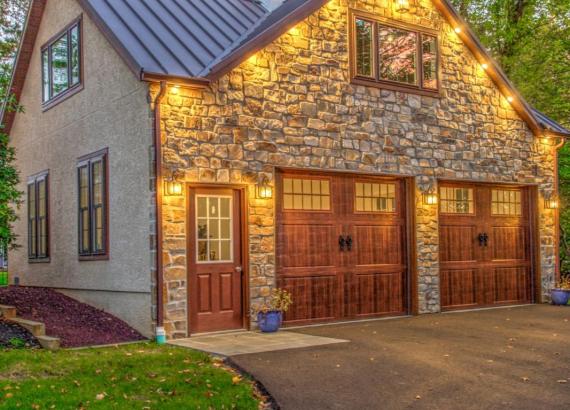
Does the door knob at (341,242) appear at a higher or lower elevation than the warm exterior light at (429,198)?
lower

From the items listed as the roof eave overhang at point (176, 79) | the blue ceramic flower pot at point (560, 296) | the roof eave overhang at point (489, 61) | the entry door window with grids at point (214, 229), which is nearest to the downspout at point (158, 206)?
the roof eave overhang at point (176, 79)

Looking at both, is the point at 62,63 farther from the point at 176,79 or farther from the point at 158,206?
the point at 158,206

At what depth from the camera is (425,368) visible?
27.0ft

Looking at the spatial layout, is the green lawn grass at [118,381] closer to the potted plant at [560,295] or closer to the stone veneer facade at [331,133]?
the stone veneer facade at [331,133]

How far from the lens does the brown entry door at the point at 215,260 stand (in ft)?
35.4

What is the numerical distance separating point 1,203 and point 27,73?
5.79 metres

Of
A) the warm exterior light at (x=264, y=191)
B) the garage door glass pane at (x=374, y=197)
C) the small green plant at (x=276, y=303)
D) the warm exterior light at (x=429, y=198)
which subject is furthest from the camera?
the warm exterior light at (x=429, y=198)

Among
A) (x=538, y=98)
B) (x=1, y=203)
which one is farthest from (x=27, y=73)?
(x=538, y=98)

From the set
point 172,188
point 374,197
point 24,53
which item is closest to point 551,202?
point 374,197

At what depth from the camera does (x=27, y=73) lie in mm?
16531

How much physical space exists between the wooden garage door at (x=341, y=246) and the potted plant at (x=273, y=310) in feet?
0.80

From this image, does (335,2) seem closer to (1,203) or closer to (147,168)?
(147,168)

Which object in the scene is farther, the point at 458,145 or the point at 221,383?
the point at 458,145

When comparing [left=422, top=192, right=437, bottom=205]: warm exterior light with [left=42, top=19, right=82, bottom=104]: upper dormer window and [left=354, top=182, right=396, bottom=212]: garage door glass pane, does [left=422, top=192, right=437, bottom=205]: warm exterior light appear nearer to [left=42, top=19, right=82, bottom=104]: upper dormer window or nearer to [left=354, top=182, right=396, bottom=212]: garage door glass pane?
[left=354, top=182, right=396, bottom=212]: garage door glass pane
